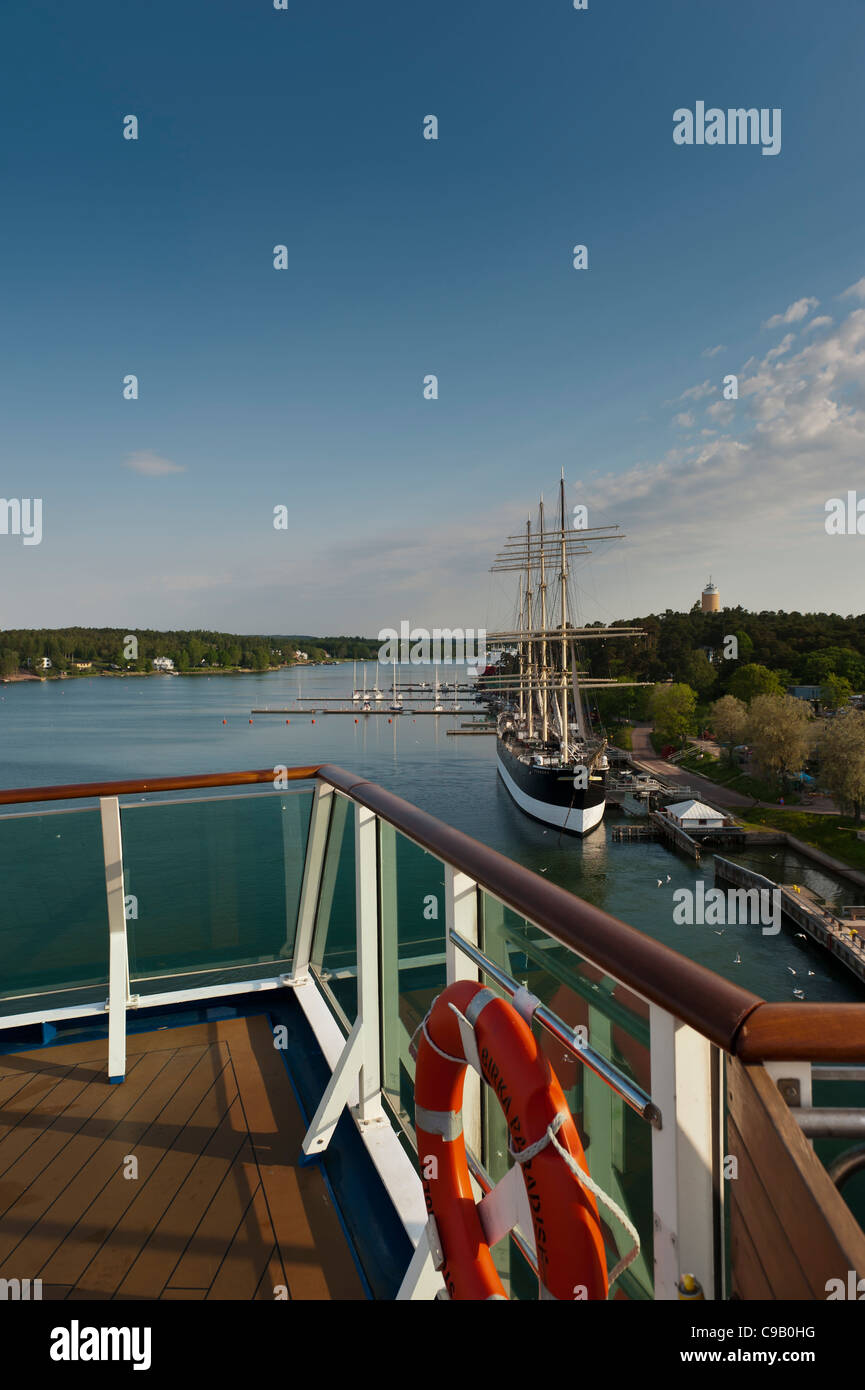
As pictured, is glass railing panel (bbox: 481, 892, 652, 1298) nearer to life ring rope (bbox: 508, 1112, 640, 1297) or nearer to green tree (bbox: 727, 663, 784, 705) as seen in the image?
life ring rope (bbox: 508, 1112, 640, 1297)

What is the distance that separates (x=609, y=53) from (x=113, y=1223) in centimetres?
2491

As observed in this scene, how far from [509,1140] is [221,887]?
8.20 ft

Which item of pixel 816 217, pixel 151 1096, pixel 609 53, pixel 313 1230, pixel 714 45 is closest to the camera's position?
pixel 313 1230

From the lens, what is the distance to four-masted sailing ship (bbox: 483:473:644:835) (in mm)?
32469

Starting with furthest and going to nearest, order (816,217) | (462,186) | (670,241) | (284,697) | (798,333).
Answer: (284,697) < (798,333) < (816,217) < (670,241) < (462,186)

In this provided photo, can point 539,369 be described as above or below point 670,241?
below

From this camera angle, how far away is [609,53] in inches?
722

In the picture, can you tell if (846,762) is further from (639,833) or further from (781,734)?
(639,833)

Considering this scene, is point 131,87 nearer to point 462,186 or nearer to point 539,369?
point 462,186

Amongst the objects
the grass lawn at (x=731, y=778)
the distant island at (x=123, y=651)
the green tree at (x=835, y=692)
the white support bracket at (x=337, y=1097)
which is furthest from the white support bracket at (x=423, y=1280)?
the distant island at (x=123, y=651)

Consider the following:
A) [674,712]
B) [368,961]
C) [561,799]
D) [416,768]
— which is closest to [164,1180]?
[368,961]

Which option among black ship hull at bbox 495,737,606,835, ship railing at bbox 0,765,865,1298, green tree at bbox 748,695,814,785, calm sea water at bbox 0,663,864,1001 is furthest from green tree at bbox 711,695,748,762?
ship railing at bbox 0,765,865,1298

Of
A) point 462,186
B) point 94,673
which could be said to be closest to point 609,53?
point 462,186

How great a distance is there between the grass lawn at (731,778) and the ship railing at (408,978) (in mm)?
38777
